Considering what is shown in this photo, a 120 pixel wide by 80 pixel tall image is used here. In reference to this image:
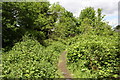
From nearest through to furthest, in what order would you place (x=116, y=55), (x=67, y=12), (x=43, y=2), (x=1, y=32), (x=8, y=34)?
(x=116, y=55), (x=1, y=32), (x=8, y=34), (x=43, y=2), (x=67, y=12)

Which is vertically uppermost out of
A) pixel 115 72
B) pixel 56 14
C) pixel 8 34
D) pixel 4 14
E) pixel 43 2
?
pixel 43 2

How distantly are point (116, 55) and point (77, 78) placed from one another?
192 centimetres

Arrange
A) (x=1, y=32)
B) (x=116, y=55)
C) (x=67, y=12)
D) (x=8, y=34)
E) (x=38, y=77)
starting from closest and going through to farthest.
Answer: (x=38, y=77)
(x=116, y=55)
(x=1, y=32)
(x=8, y=34)
(x=67, y=12)

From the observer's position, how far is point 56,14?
17984mm

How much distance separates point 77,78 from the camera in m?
5.06

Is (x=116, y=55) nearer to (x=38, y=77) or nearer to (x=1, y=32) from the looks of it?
(x=38, y=77)

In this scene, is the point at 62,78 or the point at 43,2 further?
the point at 43,2

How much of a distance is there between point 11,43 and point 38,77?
20.5ft

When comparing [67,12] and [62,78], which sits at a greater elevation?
[67,12]

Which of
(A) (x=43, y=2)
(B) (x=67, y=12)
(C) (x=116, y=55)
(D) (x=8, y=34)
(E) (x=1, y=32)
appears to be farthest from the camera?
(B) (x=67, y=12)

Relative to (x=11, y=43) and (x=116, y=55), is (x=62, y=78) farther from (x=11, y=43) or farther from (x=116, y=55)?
(x=11, y=43)

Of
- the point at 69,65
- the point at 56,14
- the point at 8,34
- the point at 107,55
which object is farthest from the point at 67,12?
the point at 107,55

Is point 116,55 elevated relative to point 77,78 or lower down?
elevated

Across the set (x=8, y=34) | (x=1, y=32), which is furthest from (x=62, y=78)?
(x=8, y=34)
